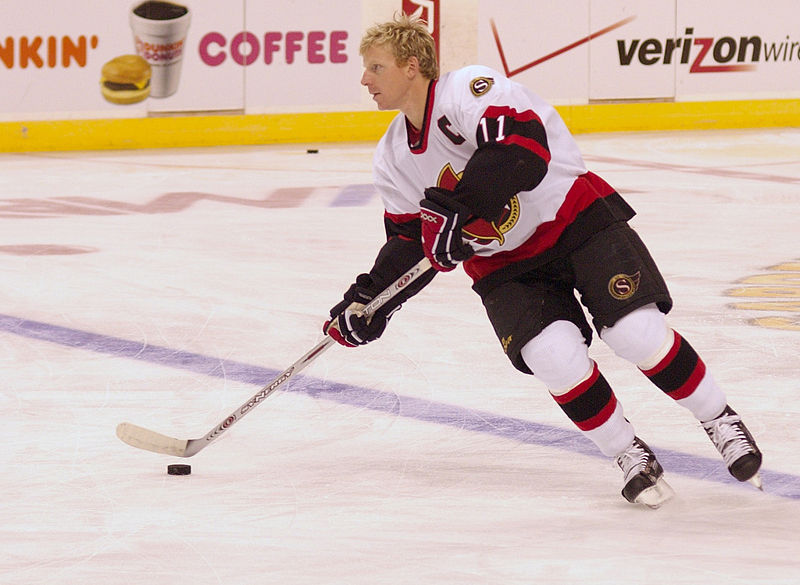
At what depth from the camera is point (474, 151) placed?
2.43 metres

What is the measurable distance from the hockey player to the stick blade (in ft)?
2.11

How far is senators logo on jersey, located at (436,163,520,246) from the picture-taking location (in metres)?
2.44

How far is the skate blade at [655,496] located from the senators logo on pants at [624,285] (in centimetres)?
31

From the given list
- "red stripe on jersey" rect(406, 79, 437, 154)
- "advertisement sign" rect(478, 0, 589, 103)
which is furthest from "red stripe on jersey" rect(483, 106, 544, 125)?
"advertisement sign" rect(478, 0, 589, 103)

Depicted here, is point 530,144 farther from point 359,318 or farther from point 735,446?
point 735,446

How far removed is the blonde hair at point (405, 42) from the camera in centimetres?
241

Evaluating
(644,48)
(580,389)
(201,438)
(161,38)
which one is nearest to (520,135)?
(580,389)

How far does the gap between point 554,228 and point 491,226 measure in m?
0.11

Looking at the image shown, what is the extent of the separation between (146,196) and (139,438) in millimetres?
3861

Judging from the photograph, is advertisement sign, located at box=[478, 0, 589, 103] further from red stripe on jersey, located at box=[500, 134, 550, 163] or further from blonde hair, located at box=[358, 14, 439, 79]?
red stripe on jersey, located at box=[500, 134, 550, 163]

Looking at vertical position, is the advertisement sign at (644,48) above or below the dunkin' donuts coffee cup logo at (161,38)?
below

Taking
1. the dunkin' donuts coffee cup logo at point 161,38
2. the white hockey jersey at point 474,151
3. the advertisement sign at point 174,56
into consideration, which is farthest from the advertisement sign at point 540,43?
the white hockey jersey at point 474,151

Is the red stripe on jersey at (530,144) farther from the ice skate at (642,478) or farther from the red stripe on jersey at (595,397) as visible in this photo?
the ice skate at (642,478)

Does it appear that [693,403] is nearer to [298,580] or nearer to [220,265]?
[298,580]
